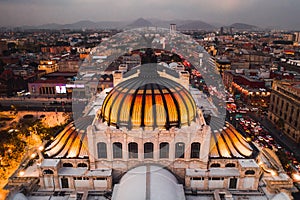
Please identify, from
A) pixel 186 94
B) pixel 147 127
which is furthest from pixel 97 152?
pixel 186 94

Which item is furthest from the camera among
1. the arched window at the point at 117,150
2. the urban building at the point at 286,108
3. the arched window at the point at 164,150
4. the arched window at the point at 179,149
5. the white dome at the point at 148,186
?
the urban building at the point at 286,108

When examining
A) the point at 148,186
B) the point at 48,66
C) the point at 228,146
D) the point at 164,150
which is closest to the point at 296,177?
the point at 228,146

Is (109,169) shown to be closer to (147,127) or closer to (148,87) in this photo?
(147,127)

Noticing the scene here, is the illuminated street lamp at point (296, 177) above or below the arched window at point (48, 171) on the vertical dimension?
below

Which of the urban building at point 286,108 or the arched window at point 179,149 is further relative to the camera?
the urban building at point 286,108

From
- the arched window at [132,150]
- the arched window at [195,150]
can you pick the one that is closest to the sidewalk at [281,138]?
the arched window at [195,150]

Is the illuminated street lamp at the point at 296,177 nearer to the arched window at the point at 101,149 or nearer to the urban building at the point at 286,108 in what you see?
the urban building at the point at 286,108

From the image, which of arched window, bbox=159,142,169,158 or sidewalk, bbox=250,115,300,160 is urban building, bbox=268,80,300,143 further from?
arched window, bbox=159,142,169,158
